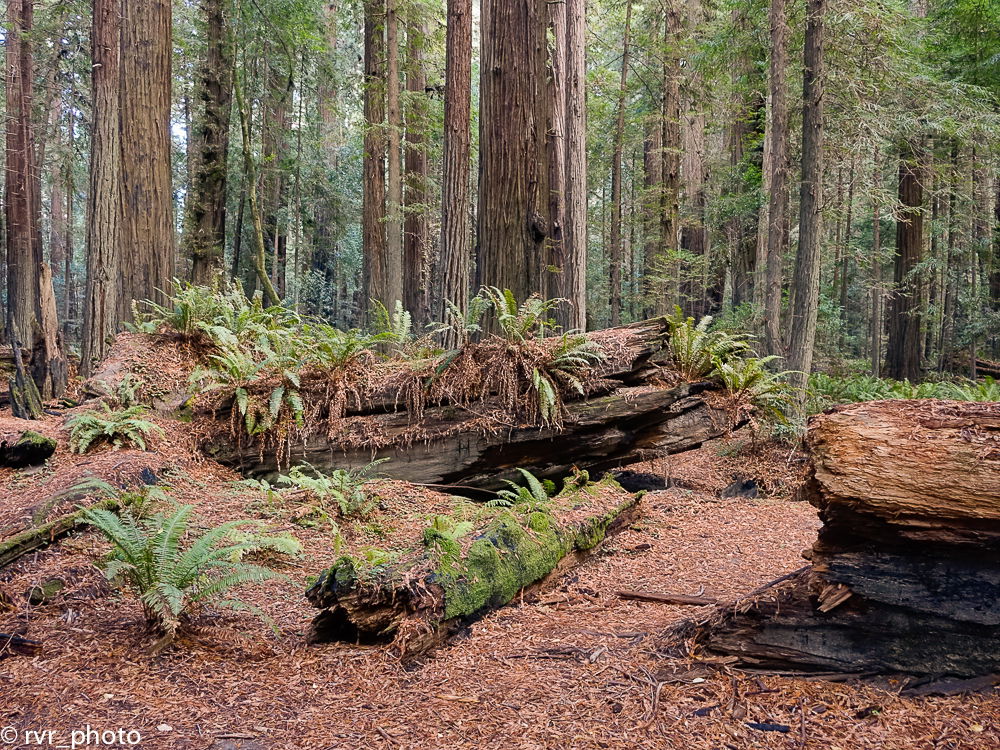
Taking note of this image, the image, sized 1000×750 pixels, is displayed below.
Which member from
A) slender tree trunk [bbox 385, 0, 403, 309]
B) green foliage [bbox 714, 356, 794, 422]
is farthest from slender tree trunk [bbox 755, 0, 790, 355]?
slender tree trunk [bbox 385, 0, 403, 309]

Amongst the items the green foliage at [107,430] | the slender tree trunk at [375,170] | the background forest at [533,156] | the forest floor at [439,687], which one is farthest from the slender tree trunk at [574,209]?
the slender tree trunk at [375,170]

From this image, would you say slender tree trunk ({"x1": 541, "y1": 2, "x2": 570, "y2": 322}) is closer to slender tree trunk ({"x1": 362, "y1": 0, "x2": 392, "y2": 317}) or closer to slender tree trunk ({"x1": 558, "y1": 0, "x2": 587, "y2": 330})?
slender tree trunk ({"x1": 558, "y1": 0, "x2": 587, "y2": 330})

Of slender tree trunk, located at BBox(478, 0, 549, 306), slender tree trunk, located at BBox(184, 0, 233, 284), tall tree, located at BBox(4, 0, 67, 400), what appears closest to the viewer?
slender tree trunk, located at BBox(478, 0, 549, 306)

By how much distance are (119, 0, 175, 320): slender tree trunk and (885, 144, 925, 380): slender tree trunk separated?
59.2 ft

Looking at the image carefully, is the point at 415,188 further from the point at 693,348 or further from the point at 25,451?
the point at 25,451

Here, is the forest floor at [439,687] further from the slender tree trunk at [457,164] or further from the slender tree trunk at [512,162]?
the slender tree trunk at [457,164]

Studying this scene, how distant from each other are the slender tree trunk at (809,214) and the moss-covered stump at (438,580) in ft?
25.3

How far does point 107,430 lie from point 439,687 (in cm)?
471

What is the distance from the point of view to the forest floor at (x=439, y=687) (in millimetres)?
2682

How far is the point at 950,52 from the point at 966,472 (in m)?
24.1

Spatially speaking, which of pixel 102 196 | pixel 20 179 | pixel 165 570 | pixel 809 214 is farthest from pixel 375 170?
pixel 165 570

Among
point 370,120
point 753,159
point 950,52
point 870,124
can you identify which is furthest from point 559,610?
point 950,52

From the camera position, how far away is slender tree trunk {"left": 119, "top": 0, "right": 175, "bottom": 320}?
10.2 m

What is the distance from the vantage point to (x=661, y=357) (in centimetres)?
648
